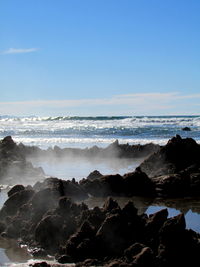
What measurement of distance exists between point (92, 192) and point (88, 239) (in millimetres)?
5564

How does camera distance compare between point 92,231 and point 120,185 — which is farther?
point 120,185

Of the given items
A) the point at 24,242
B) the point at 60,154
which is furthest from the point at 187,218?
the point at 60,154

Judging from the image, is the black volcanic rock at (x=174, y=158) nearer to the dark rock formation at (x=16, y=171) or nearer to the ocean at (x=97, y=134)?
the dark rock formation at (x=16, y=171)

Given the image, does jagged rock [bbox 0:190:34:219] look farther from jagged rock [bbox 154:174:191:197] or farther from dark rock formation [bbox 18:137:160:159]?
dark rock formation [bbox 18:137:160:159]

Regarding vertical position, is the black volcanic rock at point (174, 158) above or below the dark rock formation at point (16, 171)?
above

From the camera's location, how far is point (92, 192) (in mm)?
13828

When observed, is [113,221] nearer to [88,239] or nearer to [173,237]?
[88,239]

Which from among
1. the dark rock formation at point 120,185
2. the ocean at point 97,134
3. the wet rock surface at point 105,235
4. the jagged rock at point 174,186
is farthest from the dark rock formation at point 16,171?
the ocean at point 97,134

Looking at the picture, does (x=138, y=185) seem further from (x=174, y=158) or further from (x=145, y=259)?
(x=145, y=259)

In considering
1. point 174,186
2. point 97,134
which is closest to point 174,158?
point 174,186

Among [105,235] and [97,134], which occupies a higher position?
[97,134]

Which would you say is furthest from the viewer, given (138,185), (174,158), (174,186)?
(174,158)

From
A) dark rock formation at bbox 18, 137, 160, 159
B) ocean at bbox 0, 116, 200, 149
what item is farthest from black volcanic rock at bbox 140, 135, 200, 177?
ocean at bbox 0, 116, 200, 149

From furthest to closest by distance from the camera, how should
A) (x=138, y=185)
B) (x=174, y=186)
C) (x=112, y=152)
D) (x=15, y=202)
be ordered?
(x=112, y=152) < (x=138, y=185) < (x=174, y=186) < (x=15, y=202)
